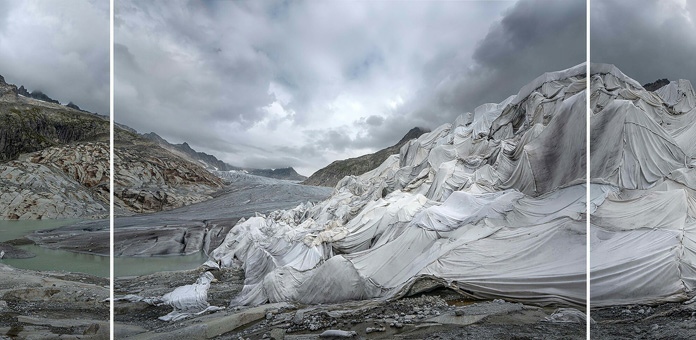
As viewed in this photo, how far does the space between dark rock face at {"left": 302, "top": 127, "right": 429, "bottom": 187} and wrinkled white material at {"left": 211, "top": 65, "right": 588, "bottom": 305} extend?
34cm

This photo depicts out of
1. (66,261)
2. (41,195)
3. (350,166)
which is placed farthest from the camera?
(41,195)

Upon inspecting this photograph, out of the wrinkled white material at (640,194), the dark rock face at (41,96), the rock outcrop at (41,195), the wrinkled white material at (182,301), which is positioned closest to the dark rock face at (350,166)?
the wrinkled white material at (182,301)

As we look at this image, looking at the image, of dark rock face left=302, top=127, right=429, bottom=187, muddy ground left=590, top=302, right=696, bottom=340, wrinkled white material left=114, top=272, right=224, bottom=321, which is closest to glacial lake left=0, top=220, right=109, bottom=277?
wrinkled white material left=114, top=272, right=224, bottom=321

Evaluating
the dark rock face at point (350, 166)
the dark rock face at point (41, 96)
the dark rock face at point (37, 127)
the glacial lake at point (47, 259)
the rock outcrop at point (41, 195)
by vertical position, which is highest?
the dark rock face at point (41, 96)

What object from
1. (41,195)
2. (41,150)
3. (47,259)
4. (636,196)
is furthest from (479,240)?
(41,195)

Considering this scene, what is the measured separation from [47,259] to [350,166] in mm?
5050

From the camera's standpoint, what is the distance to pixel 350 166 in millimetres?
3248

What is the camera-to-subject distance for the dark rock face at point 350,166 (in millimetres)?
3066

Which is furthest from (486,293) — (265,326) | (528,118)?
(528,118)

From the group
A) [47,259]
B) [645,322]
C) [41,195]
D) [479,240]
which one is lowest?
[47,259]

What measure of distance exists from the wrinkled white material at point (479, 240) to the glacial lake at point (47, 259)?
1.87 m

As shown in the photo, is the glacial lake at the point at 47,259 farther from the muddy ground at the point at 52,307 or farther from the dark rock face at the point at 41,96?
the dark rock face at the point at 41,96

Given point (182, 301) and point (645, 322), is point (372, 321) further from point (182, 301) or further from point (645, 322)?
point (182, 301)

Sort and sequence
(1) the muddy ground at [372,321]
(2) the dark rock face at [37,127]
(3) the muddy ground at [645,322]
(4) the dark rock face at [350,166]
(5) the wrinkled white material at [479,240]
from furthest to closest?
1. (4) the dark rock face at [350,166]
2. (2) the dark rock face at [37,127]
3. (5) the wrinkled white material at [479,240]
4. (1) the muddy ground at [372,321]
5. (3) the muddy ground at [645,322]
